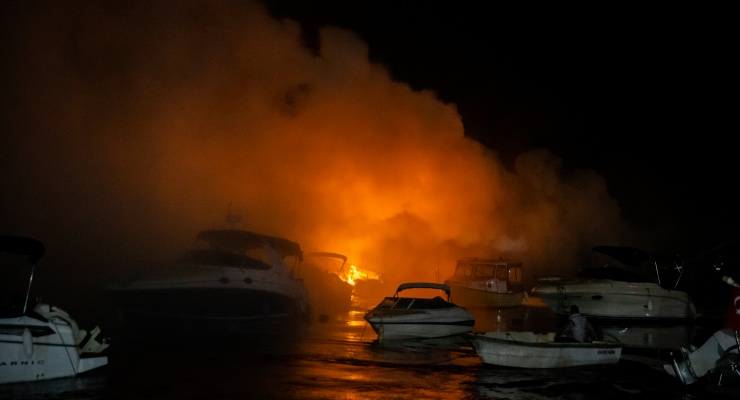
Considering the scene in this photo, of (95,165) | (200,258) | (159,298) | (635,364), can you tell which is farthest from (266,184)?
(635,364)

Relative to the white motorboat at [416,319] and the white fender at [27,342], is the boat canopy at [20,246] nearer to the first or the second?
the white fender at [27,342]

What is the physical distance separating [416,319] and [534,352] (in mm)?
5604

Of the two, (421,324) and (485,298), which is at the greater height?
(485,298)

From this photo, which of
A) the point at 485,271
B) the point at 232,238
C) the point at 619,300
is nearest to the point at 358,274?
the point at 485,271

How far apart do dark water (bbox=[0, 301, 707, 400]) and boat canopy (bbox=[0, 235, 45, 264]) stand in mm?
2735

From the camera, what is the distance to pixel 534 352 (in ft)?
52.5

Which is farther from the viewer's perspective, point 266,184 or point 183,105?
point 266,184

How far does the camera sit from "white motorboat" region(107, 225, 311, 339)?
22.1 m

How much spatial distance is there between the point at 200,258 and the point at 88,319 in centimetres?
449

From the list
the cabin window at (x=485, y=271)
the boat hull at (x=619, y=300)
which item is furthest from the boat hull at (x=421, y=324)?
the cabin window at (x=485, y=271)

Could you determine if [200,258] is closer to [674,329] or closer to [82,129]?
[82,129]

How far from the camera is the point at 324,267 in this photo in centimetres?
3925

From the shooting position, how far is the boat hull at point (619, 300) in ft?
90.6

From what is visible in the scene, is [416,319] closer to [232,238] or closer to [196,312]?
[196,312]
